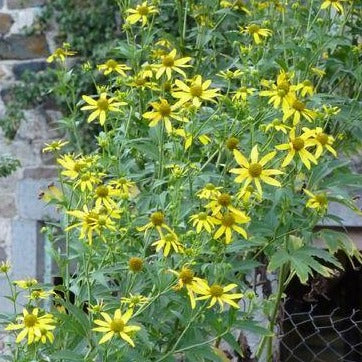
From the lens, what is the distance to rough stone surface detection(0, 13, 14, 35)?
4918mm

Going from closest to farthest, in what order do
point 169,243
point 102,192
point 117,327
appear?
point 117,327 → point 169,243 → point 102,192

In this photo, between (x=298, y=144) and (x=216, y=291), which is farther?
(x=298, y=144)

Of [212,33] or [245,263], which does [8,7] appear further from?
[245,263]

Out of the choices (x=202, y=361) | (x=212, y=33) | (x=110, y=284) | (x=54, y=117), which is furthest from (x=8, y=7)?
(x=202, y=361)

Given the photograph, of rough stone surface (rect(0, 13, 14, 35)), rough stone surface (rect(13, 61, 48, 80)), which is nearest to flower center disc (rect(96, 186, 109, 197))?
rough stone surface (rect(13, 61, 48, 80))

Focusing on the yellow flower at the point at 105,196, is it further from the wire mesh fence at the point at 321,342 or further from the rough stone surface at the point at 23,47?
the rough stone surface at the point at 23,47

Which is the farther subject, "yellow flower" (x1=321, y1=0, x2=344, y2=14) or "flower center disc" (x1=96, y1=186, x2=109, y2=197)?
"yellow flower" (x1=321, y1=0, x2=344, y2=14)

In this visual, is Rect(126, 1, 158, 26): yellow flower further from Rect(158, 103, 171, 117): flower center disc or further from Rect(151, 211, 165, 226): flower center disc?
Rect(151, 211, 165, 226): flower center disc

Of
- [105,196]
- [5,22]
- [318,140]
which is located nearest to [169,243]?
[105,196]

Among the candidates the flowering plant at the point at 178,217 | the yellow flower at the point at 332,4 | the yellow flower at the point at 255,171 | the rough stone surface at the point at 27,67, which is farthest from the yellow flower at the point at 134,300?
the rough stone surface at the point at 27,67

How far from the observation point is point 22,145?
4.90 metres

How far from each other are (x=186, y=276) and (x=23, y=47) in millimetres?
2877

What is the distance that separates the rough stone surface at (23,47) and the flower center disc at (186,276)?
110 inches

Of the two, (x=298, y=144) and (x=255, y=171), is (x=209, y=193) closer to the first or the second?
(x=255, y=171)
